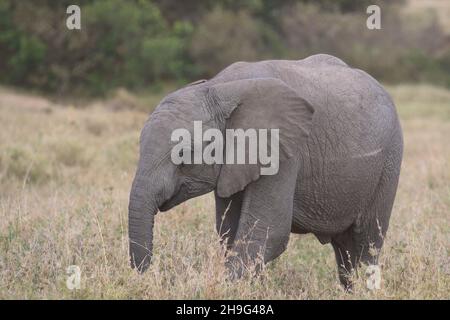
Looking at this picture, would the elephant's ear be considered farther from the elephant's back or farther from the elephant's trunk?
the elephant's trunk

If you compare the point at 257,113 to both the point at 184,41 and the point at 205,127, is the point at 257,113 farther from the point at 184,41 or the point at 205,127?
the point at 184,41

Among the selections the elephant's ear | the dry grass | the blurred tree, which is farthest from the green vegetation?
the elephant's ear

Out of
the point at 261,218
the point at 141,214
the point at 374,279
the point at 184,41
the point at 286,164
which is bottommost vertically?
the point at 184,41

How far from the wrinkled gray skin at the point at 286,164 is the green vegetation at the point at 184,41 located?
19906mm

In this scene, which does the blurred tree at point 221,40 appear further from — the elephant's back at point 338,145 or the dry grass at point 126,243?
the elephant's back at point 338,145

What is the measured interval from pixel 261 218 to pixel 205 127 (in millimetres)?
737

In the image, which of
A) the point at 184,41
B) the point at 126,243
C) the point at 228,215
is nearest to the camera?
the point at 228,215

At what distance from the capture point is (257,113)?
18.2 feet

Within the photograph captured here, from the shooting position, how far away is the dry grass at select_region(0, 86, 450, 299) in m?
5.39

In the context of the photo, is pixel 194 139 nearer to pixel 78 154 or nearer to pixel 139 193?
pixel 139 193

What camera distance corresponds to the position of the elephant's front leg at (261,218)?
18.3 feet

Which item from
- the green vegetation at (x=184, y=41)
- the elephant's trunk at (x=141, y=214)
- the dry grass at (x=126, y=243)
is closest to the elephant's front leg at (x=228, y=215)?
the dry grass at (x=126, y=243)

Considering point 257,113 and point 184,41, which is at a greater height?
point 257,113

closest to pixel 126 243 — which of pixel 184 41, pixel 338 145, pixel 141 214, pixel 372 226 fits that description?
pixel 141 214
